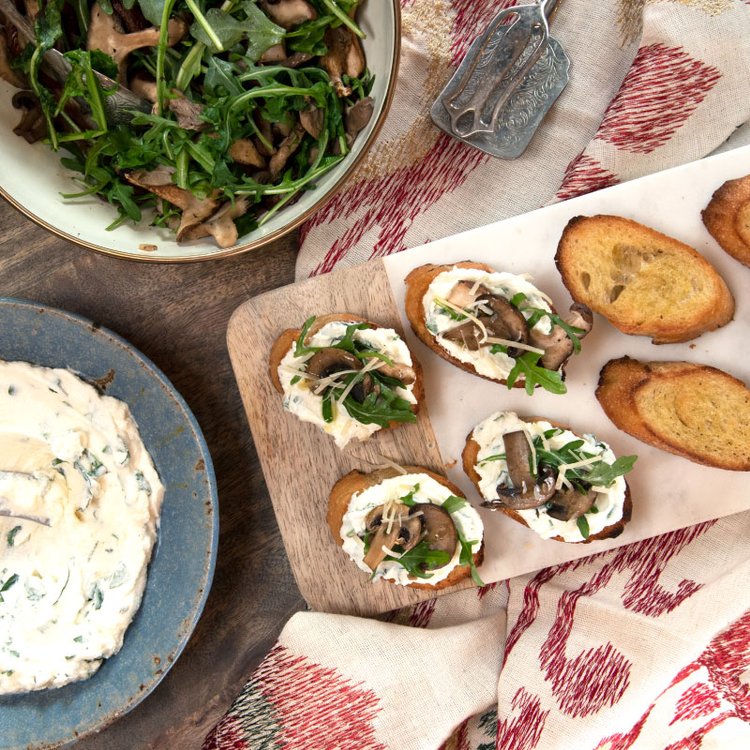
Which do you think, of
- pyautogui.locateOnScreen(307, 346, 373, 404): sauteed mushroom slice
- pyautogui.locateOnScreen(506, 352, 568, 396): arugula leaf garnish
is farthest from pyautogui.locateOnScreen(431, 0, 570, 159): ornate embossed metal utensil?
pyautogui.locateOnScreen(307, 346, 373, 404): sauteed mushroom slice

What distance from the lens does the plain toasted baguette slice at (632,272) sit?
2.36 m

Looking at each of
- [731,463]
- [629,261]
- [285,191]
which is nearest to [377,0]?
[285,191]

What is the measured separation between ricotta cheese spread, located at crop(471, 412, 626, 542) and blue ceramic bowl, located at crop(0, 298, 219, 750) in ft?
2.78

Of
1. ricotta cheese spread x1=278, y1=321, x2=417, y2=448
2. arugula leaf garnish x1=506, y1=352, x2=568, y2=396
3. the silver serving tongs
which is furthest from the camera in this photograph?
ricotta cheese spread x1=278, y1=321, x2=417, y2=448

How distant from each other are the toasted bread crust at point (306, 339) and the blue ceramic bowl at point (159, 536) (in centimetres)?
29

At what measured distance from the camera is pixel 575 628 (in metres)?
2.55

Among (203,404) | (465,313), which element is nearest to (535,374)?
(465,313)

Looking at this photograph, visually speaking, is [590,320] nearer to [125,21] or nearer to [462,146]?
[462,146]

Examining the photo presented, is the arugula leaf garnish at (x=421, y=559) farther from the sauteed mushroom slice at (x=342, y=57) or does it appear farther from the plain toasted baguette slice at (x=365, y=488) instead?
the sauteed mushroom slice at (x=342, y=57)

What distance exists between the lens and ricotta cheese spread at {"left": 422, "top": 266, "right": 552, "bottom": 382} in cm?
230

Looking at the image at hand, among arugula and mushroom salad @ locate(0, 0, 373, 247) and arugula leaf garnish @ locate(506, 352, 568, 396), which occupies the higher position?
arugula and mushroom salad @ locate(0, 0, 373, 247)

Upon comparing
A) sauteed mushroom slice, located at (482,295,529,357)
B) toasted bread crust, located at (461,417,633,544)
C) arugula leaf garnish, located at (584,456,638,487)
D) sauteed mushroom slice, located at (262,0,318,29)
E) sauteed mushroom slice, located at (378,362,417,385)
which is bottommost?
toasted bread crust, located at (461,417,633,544)

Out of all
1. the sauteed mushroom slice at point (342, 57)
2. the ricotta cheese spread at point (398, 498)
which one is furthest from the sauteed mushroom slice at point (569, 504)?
the sauteed mushroom slice at point (342, 57)

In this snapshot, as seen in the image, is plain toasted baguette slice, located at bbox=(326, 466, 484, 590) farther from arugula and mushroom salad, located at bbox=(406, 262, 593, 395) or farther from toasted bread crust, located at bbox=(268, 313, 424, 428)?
arugula and mushroom salad, located at bbox=(406, 262, 593, 395)
